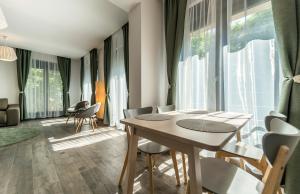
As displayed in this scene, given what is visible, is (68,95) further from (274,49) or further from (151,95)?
(274,49)

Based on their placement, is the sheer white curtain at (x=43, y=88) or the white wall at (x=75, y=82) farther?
the white wall at (x=75, y=82)

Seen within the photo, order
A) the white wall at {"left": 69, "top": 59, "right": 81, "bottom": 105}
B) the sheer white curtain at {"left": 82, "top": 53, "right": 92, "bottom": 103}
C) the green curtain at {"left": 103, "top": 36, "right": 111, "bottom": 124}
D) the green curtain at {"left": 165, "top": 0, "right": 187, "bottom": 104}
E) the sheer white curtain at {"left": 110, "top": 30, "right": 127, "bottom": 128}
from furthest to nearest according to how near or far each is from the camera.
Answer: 1. the white wall at {"left": 69, "top": 59, "right": 81, "bottom": 105}
2. the sheer white curtain at {"left": 82, "top": 53, "right": 92, "bottom": 103}
3. the green curtain at {"left": 103, "top": 36, "right": 111, "bottom": 124}
4. the sheer white curtain at {"left": 110, "top": 30, "right": 127, "bottom": 128}
5. the green curtain at {"left": 165, "top": 0, "right": 187, "bottom": 104}

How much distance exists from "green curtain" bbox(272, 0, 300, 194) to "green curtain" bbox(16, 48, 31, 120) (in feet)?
23.9

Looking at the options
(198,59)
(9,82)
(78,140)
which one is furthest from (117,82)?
(9,82)

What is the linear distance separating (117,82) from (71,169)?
2.69 meters

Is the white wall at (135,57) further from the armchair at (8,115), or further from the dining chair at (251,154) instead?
the armchair at (8,115)

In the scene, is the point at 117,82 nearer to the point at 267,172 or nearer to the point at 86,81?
the point at 86,81

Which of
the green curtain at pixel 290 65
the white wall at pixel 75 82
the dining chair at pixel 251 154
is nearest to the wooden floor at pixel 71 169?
the dining chair at pixel 251 154

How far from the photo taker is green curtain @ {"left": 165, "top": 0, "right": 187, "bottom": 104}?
2.43 metres

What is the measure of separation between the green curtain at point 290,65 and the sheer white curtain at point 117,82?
3.22 meters

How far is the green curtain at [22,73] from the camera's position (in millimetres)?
5566

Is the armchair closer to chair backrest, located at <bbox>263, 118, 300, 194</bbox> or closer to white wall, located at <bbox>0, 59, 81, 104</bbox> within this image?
white wall, located at <bbox>0, 59, 81, 104</bbox>

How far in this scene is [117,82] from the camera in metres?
4.32

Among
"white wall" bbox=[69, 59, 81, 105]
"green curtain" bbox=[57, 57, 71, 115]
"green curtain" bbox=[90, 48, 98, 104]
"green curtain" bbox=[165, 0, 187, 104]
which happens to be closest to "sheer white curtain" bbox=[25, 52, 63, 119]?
"green curtain" bbox=[57, 57, 71, 115]
